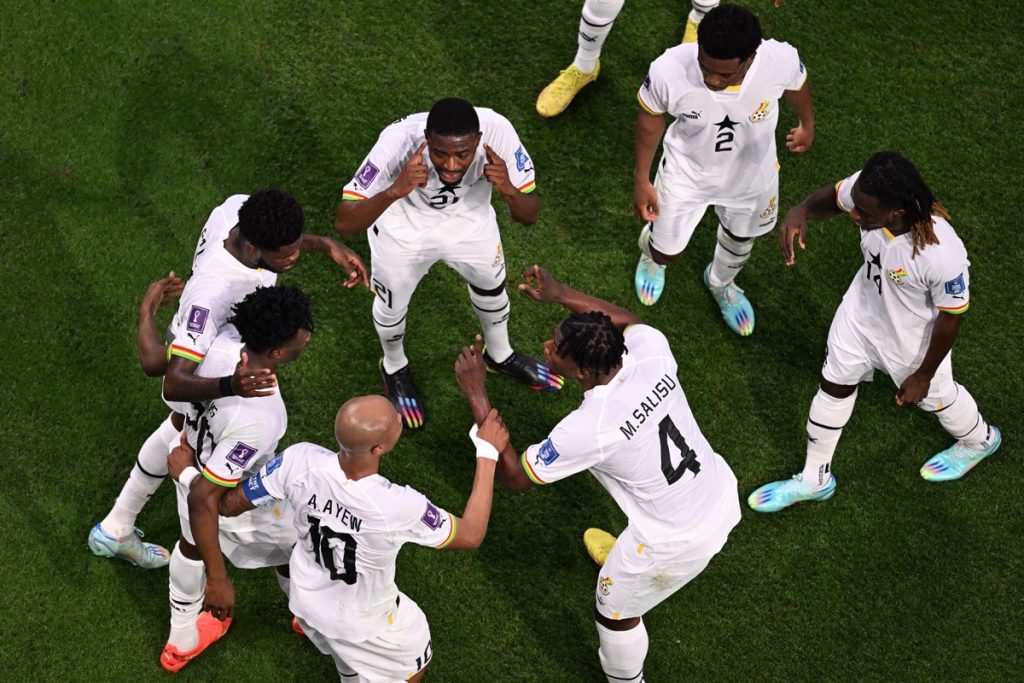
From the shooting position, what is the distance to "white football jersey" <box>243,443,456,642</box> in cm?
528

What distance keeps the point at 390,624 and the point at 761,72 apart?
3.48 metres

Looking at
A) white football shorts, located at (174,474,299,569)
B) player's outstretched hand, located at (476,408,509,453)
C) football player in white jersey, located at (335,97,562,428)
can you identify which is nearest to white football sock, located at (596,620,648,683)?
player's outstretched hand, located at (476,408,509,453)

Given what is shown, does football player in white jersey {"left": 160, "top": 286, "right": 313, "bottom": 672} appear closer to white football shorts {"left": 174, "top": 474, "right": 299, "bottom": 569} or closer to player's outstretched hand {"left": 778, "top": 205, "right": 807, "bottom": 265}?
white football shorts {"left": 174, "top": 474, "right": 299, "bottom": 569}

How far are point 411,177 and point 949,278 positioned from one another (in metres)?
2.73

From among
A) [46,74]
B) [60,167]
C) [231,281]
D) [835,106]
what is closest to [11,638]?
[231,281]

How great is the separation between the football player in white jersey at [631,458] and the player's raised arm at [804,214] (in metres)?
1.18

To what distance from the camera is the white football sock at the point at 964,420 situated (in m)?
6.84

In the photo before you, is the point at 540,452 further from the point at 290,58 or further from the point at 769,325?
the point at 290,58

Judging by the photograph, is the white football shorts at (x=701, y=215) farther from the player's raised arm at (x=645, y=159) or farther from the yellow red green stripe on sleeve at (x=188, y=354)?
the yellow red green stripe on sleeve at (x=188, y=354)

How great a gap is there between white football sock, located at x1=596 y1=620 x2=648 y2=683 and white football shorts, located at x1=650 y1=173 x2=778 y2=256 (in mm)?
2316

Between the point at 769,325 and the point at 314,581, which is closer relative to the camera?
the point at 314,581

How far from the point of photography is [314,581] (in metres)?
5.55

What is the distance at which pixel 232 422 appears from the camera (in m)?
5.53

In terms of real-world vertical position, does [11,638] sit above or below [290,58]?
below
